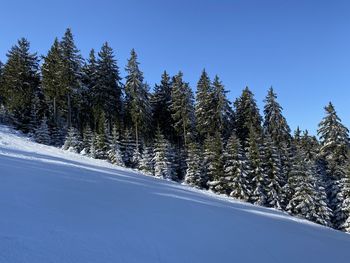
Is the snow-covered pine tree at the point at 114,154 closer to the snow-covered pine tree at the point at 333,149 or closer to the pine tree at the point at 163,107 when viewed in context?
the pine tree at the point at 163,107

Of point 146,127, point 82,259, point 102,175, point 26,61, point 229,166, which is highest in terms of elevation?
point 26,61

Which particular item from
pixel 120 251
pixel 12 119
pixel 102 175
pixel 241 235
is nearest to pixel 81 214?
pixel 120 251

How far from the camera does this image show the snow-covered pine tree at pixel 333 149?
153 feet

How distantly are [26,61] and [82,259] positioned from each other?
52.4 meters

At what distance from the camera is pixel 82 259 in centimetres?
713

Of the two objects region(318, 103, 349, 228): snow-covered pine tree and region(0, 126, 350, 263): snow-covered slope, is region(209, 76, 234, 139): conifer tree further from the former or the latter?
region(0, 126, 350, 263): snow-covered slope

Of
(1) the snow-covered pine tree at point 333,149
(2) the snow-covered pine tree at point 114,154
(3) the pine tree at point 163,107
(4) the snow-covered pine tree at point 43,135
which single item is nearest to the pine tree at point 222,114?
(3) the pine tree at point 163,107

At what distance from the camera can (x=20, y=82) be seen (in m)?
51.8

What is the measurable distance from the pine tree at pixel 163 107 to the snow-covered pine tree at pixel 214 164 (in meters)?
12.8

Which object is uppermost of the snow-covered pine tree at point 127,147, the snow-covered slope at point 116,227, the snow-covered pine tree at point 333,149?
the snow-covered pine tree at point 333,149

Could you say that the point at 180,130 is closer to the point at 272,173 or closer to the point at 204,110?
the point at 204,110

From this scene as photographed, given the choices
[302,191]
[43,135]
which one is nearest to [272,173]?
[302,191]

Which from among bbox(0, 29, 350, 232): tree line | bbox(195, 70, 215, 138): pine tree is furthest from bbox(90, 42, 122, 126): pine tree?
bbox(195, 70, 215, 138): pine tree

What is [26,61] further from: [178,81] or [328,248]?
[328,248]
